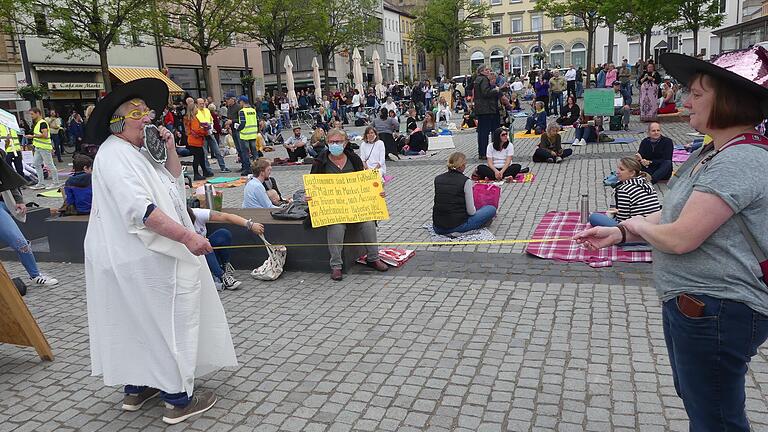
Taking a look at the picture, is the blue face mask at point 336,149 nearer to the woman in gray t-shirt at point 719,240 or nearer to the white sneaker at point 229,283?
the white sneaker at point 229,283

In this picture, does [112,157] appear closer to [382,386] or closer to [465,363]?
[382,386]

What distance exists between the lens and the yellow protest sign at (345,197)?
656 centimetres

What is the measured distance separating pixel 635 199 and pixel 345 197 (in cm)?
326

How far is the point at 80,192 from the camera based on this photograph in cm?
788

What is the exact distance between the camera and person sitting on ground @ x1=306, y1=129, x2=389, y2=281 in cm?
654

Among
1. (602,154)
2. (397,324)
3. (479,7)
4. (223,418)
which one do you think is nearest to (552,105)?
(602,154)

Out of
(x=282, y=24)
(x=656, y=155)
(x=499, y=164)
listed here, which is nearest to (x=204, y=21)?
(x=282, y=24)

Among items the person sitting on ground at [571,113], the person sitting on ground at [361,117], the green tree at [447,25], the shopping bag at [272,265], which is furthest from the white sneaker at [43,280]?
the green tree at [447,25]

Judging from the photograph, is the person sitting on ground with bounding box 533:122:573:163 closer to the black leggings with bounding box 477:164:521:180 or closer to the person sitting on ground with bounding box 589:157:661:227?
the black leggings with bounding box 477:164:521:180

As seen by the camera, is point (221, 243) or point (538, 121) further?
point (538, 121)

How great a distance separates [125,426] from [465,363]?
2268 millimetres

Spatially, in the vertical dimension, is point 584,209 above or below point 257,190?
below

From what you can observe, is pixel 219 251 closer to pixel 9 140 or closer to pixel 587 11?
pixel 9 140

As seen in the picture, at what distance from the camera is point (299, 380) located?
13.9ft
